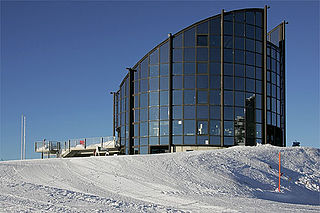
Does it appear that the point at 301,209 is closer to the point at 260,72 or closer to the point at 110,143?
the point at 260,72

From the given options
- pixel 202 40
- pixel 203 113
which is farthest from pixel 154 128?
pixel 202 40

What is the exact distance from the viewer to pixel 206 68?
33.8 metres

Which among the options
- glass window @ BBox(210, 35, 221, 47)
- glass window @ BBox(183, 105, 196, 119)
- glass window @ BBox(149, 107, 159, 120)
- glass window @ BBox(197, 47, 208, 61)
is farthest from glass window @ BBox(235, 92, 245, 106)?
glass window @ BBox(149, 107, 159, 120)

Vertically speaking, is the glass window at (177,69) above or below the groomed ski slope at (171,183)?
above

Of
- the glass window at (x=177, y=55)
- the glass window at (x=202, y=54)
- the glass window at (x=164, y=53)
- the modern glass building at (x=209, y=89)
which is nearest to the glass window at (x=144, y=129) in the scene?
the modern glass building at (x=209, y=89)

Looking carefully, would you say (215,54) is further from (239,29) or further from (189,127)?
(189,127)

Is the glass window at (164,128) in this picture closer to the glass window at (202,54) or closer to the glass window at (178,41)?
the glass window at (202,54)

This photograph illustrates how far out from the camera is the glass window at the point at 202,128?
3300cm

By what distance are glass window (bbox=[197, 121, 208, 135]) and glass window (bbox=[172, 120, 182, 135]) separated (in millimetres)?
1521

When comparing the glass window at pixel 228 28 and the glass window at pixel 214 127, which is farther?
the glass window at pixel 228 28

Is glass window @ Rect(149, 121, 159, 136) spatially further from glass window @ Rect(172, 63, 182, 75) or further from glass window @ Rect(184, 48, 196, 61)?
glass window @ Rect(184, 48, 196, 61)

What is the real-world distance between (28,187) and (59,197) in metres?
2.83

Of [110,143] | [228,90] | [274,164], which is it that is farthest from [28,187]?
[110,143]

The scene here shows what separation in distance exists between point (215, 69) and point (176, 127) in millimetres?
5939
